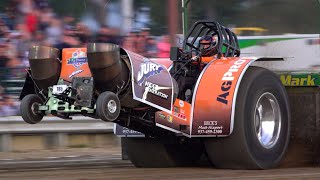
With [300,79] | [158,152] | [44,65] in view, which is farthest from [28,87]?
[300,79]

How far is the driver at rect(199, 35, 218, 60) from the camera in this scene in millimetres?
7566

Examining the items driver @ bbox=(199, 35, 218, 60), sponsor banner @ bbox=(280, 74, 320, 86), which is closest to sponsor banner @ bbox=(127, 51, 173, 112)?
driver @ bbox=(199, 35, 218, 60)

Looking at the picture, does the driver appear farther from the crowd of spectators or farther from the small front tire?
the crowd of spectators

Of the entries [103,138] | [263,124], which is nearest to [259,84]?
[263,124]

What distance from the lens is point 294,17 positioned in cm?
808

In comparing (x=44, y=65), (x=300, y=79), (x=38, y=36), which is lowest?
(x=300, y=79)

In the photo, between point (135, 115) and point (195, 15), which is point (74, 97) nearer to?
point (135, 115)

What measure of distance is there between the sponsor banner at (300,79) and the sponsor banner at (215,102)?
1093 mm

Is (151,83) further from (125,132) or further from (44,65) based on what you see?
(125,132)

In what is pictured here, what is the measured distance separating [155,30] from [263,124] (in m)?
5.01

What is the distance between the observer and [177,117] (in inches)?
274

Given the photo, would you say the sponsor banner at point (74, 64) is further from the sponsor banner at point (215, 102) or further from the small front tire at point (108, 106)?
the sponsor banner at point (215, 102)

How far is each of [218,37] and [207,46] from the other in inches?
6.1

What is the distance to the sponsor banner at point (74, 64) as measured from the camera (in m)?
6.45
